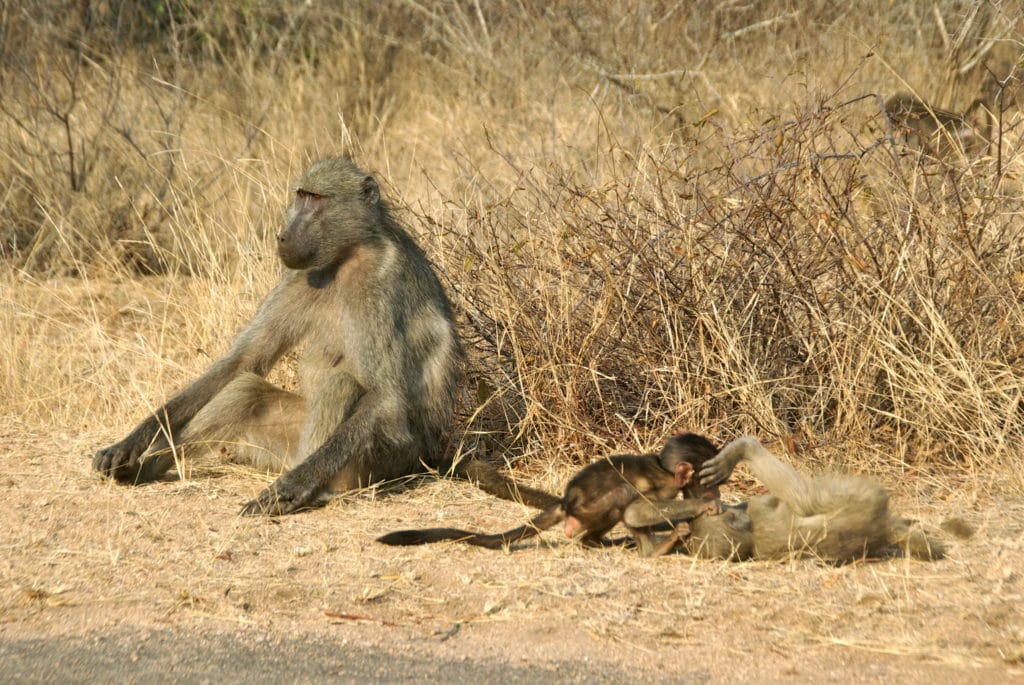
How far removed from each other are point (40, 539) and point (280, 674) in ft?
4.34

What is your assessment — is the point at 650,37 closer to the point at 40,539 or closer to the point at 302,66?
the point at 302,66

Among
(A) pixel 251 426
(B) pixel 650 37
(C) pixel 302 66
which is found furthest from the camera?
(C) pixel 302 66

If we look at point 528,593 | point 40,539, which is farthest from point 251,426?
point 528,593

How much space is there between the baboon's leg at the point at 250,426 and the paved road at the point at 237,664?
5.51 feet

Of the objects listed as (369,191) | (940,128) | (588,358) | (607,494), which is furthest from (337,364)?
(940,128)

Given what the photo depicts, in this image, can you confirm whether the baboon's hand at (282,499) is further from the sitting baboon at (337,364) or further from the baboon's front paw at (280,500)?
the sitting baboon at (337,364)

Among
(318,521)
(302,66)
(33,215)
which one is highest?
(302,66)


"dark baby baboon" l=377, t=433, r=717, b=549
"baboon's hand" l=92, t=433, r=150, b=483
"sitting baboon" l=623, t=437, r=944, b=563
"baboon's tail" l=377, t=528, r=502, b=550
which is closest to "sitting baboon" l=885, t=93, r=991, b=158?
"sitting baboon" l=623, t=437, r=944, b=563

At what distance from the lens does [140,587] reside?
130 inches

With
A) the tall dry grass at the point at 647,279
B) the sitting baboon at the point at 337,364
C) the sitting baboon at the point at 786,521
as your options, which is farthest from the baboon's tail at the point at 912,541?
the sitting baboon at the point at 337,364

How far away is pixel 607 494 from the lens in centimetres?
356

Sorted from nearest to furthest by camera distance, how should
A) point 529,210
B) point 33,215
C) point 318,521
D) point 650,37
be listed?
point 318,521 → point 529,210 → point 33,215 → point 650,37

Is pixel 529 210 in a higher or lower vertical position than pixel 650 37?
lower

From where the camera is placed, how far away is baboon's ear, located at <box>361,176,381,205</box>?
15.1ft
